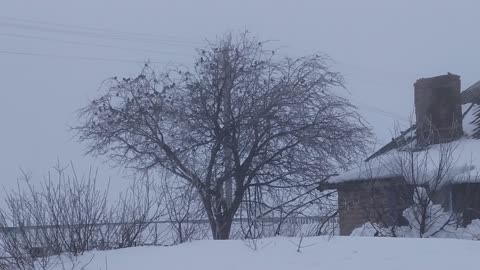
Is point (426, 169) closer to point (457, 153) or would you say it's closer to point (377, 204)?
point (377, 204)

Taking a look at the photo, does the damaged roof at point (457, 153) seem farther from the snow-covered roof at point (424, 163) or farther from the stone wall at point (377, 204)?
the stone wall at point (377, 204)

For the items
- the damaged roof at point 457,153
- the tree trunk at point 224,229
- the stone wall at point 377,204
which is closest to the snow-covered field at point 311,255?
the stone wall at point 377,204

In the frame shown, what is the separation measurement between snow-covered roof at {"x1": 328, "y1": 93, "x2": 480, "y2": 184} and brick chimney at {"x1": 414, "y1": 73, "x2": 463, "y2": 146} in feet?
1.70

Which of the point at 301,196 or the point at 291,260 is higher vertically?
the point at 301,196

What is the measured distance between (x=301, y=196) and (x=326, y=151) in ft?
5.19

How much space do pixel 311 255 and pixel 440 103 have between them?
11684mm

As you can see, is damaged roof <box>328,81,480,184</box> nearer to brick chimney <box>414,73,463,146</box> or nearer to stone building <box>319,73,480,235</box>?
stone building <box>319,73,480,235</box>

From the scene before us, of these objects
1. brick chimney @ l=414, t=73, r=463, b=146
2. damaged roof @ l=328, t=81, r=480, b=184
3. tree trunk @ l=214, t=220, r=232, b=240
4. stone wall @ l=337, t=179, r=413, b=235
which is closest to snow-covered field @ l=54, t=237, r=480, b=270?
stone wall @ l=337, t=179, r=413, b=235

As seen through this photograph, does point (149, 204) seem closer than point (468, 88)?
Yes

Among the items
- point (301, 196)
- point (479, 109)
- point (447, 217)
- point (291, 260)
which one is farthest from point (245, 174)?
point (291, 260)

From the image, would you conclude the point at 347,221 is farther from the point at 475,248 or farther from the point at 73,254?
the point at 475,248

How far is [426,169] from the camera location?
1557 centimetres

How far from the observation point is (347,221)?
1809 centimetres

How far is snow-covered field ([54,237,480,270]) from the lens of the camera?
29.9ft
